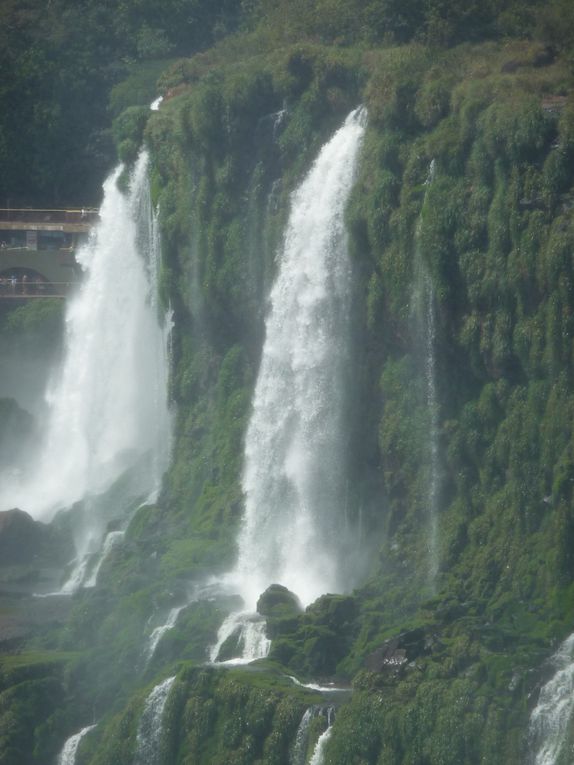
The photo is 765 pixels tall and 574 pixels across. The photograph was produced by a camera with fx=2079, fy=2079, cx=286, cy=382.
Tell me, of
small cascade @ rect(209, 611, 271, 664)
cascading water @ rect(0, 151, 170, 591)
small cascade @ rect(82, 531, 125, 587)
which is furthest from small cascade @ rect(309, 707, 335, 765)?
cascading water @ rect(0, 151, 170, 591)

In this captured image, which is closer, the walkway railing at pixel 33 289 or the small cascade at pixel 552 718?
the small cascade at pixel 552 718

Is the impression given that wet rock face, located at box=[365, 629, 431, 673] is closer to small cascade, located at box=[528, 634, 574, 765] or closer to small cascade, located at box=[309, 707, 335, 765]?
small cascade, located at box=[309, 707, 335, 765]

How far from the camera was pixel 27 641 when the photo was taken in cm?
4894

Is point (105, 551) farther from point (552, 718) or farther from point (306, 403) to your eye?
point (552, 718)

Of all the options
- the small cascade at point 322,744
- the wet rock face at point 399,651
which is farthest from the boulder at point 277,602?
the small cascade at point 322,744

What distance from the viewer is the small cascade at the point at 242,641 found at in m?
44.7

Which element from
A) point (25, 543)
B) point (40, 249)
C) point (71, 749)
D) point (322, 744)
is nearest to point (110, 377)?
point (25, 543)

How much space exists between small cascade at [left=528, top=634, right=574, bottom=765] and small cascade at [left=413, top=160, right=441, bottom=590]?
353 inches

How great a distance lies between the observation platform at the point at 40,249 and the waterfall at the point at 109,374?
21.1ft

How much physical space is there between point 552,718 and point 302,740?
5275mm

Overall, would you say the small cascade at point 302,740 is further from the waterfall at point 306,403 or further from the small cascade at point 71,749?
the waterfall at point 306,403

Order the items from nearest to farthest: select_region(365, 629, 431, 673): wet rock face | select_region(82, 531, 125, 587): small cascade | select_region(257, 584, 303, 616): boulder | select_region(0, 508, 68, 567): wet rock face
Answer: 1. select_region(365, 629, 431, 673): wet rock face
2. select_region(257, 584, 303, 616): boulder
3. select_region(82, 531, 125, 587): small cascade
4. select_region(0, 508, 68, 567): wet rock face

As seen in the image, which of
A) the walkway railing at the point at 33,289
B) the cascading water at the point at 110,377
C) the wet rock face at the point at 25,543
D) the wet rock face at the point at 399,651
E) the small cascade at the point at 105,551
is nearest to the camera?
the wet rock face at the point at 399,651

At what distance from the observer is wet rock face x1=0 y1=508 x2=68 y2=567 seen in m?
57.3
